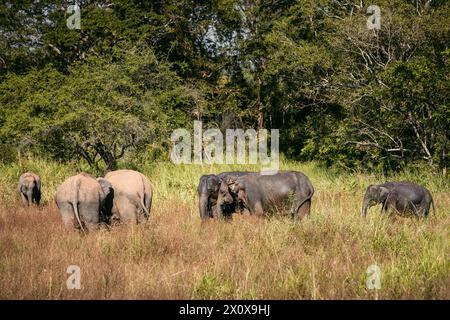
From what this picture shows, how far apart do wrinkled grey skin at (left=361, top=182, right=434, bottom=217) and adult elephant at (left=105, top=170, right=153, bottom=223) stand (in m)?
3.91

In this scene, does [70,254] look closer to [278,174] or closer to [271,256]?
[271,256]

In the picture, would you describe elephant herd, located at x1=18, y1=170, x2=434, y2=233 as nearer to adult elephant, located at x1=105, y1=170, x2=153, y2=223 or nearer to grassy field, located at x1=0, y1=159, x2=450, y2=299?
adult elephant, located at x1=105, y1=170, x2=153, y2=223

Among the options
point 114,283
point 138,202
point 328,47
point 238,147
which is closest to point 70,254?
point 114,283

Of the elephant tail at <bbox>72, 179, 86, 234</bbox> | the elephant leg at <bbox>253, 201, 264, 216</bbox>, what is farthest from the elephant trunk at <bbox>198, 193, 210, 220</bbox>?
the elephant tail at <bbox>72, 179, 86, 234</bbox>

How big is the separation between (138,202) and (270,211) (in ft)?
7.86

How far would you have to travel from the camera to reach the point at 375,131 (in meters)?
15.4

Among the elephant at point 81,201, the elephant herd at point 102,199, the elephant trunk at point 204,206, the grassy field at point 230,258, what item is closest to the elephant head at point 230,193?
the elephant trunk at point 204,206

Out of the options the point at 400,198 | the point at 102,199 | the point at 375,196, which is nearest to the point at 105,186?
the point at 102,199

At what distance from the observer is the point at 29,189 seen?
35.0 feet

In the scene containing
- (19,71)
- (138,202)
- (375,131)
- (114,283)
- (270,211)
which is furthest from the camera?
(19,71)

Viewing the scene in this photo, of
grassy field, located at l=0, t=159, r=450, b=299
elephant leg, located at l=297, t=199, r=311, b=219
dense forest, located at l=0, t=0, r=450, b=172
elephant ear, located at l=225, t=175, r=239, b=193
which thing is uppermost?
dense forest, located at l=0, t=0, r=450, b=172

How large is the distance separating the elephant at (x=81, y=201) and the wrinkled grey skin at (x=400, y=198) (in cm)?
461

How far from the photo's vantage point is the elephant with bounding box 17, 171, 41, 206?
35.1 feet

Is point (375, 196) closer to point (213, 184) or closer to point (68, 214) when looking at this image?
point (213, 184)
